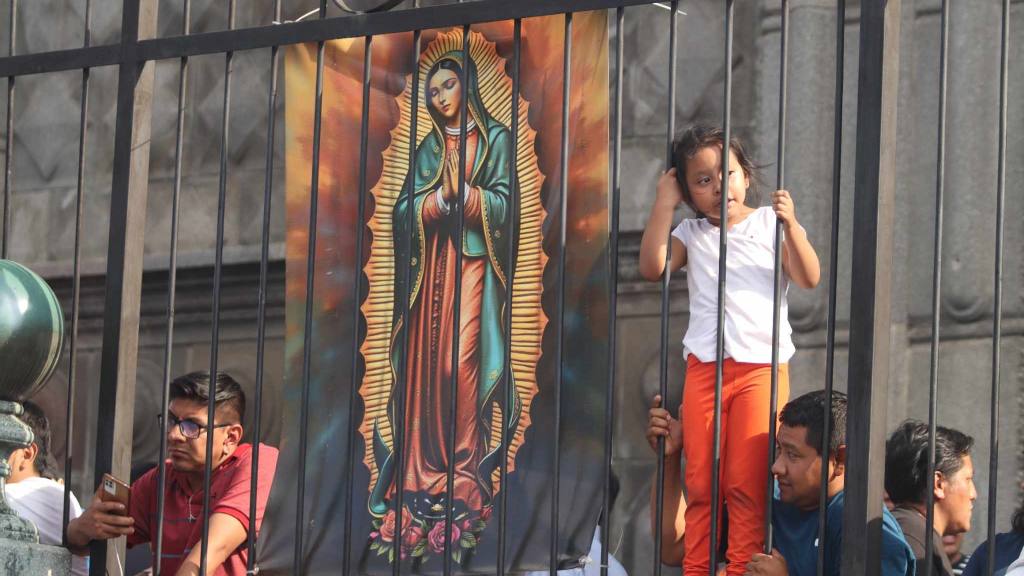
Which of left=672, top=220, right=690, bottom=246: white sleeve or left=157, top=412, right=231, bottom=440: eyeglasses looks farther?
left=157, top=412, right=231, bottom=440: eyeglasses

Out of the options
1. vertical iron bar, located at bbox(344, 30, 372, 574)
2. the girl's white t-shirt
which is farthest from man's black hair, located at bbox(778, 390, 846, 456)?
vertical iron bar, located at bbox(344, 30, 372, 574)

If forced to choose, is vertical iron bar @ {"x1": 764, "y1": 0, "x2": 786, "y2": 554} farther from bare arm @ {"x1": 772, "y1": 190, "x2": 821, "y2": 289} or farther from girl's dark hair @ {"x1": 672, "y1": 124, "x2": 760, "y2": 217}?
girl's dark hair @ {"x1": 672, "y1": 124, "x2": 760, "y2": 217}

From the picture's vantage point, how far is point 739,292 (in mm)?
4773

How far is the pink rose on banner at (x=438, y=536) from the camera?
4668 mm

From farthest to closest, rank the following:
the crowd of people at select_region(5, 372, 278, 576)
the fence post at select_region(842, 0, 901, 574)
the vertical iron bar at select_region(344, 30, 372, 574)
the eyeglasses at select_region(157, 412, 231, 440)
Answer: the eyeglasses at select_region(157, 412, 231, 440) < the crowd of people at select_region(5, 372, 278, 576) < the vertical iron bar at select_region(344, 30, 372, 574) < the fence post at select_region(842, 0, 901, 574)

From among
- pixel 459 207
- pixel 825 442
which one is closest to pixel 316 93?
pixel 459 207

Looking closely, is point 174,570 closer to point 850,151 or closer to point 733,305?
point 733,305

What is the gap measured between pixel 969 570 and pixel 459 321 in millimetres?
1567

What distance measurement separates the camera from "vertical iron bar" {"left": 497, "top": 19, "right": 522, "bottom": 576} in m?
4.49

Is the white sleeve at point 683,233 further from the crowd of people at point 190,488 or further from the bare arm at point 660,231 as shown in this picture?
the crowd of people at point 190,488

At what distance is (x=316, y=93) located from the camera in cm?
496

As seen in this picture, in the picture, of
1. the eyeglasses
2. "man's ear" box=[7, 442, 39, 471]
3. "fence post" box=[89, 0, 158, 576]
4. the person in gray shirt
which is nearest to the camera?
"fence post" box=[89, 0, 158, 576]

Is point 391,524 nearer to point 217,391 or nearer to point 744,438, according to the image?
point 744,438

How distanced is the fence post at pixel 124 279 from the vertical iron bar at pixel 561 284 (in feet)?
4.14
